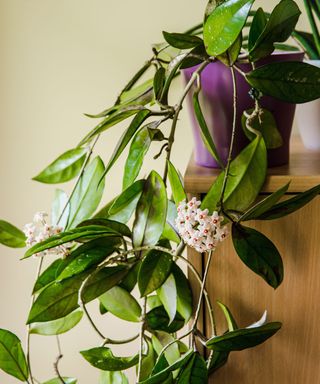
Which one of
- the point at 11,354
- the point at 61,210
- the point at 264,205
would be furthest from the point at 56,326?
the point at 264,205

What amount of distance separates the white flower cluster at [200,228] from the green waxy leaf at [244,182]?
32mm

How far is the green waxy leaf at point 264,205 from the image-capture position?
2.30 ft

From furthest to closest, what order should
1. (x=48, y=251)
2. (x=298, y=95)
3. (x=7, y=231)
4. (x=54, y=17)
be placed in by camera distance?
(x=54, y=17) < (x=7, y=231) < (x=48, y=251) < (x=298, y=95)

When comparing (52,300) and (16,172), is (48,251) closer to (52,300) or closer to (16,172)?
(52,300)

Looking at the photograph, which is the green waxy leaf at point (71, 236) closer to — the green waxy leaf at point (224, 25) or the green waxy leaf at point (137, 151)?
the green waxy leaf at point (137, 151)

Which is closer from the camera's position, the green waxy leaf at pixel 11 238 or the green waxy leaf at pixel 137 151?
the green waxy leaf at pixel 137 151

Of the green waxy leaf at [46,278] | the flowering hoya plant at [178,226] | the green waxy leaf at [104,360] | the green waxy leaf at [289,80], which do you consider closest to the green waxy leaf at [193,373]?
the flowering hoya plant at [178,226]

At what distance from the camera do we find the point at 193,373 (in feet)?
2.44

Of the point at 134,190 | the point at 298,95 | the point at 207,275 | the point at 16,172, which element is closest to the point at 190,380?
the point at 207,275

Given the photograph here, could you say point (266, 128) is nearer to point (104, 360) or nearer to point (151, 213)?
point (151, 213)

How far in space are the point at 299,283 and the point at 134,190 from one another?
0.81 ft

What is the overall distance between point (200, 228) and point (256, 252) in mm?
83

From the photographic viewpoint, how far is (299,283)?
2.60 ft

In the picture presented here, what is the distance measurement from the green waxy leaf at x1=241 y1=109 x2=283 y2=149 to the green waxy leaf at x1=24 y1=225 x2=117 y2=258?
0.72 feet
